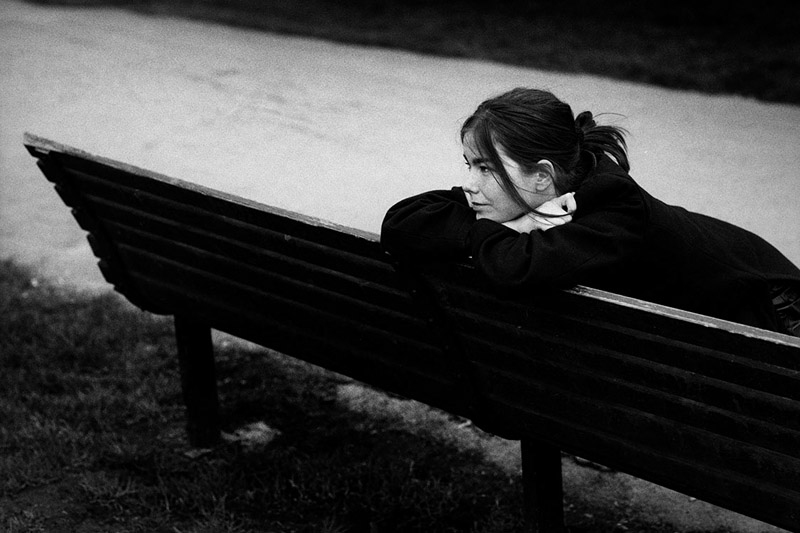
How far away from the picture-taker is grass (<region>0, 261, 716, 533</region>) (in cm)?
344

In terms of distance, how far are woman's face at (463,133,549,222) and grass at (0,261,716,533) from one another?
1.09m

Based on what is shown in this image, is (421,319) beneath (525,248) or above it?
beneath

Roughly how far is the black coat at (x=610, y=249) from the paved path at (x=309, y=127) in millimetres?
2702

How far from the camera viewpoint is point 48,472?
3.71 meters

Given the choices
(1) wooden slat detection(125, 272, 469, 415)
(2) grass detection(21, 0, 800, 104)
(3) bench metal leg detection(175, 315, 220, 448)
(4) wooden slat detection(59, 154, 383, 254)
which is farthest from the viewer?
(2) grass detection(21, 0, 800, 104)

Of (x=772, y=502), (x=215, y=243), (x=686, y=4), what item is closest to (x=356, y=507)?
(x=215, y=243)

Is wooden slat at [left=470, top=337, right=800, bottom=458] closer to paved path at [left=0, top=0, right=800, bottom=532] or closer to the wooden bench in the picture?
the wooden bench

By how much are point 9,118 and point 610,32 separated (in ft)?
14.6

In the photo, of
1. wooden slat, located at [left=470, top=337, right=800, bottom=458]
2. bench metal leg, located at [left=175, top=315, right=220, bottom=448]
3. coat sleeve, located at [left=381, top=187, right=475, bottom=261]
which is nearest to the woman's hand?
coat sleeve, located at [left=381, top=187, right=475, bottom=261]

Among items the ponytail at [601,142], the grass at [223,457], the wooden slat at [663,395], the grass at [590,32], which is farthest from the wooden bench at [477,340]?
the grass at [590,32]

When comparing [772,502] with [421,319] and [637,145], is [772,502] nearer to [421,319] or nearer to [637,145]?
[421,319]

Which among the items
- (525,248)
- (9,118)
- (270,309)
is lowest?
(9,118)

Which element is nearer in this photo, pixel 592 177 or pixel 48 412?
pixel 592 177

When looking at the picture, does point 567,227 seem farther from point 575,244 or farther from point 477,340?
point 477,340
